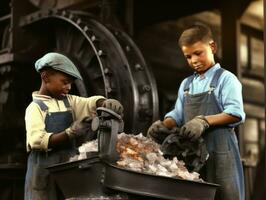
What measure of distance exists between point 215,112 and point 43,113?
46.3 inches

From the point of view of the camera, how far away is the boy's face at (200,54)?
3.70m

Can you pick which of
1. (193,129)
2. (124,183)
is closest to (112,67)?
(193,129)

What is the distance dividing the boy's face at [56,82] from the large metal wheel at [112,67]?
67.3 inches

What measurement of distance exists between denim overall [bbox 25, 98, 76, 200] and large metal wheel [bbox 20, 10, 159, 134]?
1759 mm

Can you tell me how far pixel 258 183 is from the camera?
6938 mm

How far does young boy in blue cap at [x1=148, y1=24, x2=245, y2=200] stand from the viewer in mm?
3574

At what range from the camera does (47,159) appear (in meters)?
3.90

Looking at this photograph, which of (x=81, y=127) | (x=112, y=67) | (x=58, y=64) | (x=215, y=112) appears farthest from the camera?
(x=112, y=67)

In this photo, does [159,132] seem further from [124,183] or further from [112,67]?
[112,67]

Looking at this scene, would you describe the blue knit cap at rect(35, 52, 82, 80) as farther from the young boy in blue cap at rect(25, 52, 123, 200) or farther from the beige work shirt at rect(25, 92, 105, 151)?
the beige work shirt at rect(25, 92, 105, 151)

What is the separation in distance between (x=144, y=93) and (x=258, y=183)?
81.7 inches

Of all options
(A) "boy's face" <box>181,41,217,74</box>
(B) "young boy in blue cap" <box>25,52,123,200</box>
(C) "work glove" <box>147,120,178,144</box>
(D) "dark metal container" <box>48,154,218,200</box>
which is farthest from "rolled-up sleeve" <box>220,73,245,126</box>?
(B) "young boy in blue cap" <box>25,52,123,200</box>

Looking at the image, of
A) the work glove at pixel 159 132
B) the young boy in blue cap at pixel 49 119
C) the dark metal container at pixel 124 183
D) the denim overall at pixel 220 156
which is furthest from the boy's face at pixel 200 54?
the dark metal container at pixel 124 183

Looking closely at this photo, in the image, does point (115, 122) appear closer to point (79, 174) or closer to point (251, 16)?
point (79, 174)
